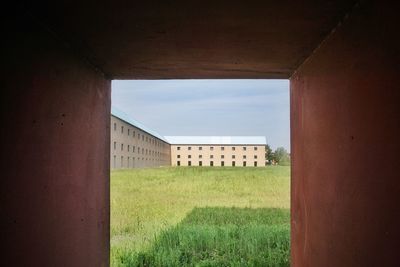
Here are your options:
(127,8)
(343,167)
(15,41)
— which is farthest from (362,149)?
(15,41)

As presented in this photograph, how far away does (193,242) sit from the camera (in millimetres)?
7078

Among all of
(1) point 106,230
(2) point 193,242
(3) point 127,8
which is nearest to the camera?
(3) point 127,8

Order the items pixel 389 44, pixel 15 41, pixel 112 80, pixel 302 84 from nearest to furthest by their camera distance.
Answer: pixel 389 44, pixel 15 41, pixel 302 84, pixel 112 80

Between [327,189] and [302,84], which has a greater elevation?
[302,84]

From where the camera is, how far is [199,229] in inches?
319

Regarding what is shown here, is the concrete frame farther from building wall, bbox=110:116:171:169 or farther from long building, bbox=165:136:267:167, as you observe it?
long building, bbox=165:136:267:167

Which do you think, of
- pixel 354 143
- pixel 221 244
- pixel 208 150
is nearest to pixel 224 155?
pixel 208 150

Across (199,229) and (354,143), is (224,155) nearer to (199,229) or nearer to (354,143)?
(199,229)

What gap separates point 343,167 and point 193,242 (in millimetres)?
4846

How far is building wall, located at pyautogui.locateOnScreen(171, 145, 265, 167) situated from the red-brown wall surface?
6910 centimetres

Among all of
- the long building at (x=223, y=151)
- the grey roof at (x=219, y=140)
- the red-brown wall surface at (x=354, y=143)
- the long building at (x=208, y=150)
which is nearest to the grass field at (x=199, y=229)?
the red-brown wall surface at (x=354, y=143)

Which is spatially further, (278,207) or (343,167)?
(278,207)

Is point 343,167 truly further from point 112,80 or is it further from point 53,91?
point 112,80

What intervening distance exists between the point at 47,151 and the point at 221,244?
481 cm
